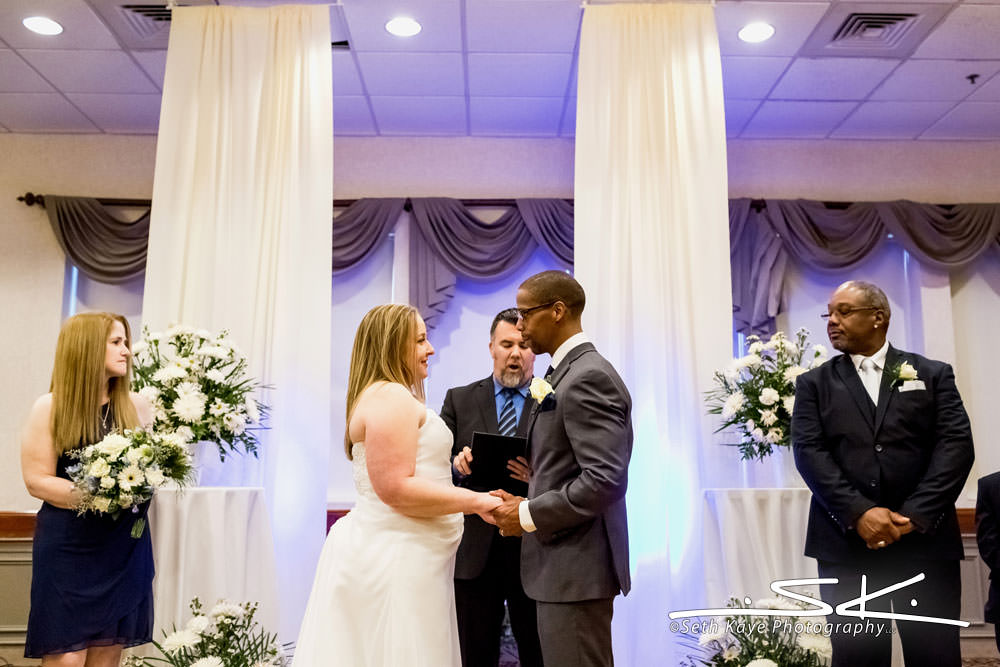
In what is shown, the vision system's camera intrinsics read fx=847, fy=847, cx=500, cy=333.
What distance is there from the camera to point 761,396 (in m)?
4.25

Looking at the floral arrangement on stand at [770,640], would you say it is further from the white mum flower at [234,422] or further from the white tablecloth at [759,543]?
the white mum flower at [234,422]

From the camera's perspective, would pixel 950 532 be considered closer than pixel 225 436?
Yes

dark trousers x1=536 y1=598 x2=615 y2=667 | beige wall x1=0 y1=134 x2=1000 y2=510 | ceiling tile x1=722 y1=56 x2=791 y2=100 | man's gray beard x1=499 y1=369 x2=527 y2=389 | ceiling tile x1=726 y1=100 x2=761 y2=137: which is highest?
ceiling tile x1=726 y1=100 x2=761 y2=137

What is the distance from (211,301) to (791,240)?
464 cm

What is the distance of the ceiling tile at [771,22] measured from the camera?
5.18 meters

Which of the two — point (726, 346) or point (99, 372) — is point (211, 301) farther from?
point (726, 346)

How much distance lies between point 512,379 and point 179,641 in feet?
6.01

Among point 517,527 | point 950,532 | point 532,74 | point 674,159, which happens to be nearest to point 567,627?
point 517,527

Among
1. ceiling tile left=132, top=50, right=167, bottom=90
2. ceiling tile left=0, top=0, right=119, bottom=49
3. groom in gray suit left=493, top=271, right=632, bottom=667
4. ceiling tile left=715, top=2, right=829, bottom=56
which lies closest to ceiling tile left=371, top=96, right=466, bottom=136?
ceiling tile left=132, top=50, right=167, bottom=90

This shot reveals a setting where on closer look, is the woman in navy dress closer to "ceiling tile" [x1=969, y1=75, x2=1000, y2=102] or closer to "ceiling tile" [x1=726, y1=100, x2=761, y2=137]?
"ceiling tile" [x1=726, y1=100, x2=761, y2=137]

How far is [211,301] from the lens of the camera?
4836mm

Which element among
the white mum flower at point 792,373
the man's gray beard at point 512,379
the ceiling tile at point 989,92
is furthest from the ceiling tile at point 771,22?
the man's gray beard at point 512,379

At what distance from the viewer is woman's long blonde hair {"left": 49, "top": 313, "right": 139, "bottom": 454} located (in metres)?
3.49

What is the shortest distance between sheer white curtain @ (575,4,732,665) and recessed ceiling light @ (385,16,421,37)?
1118 mm
